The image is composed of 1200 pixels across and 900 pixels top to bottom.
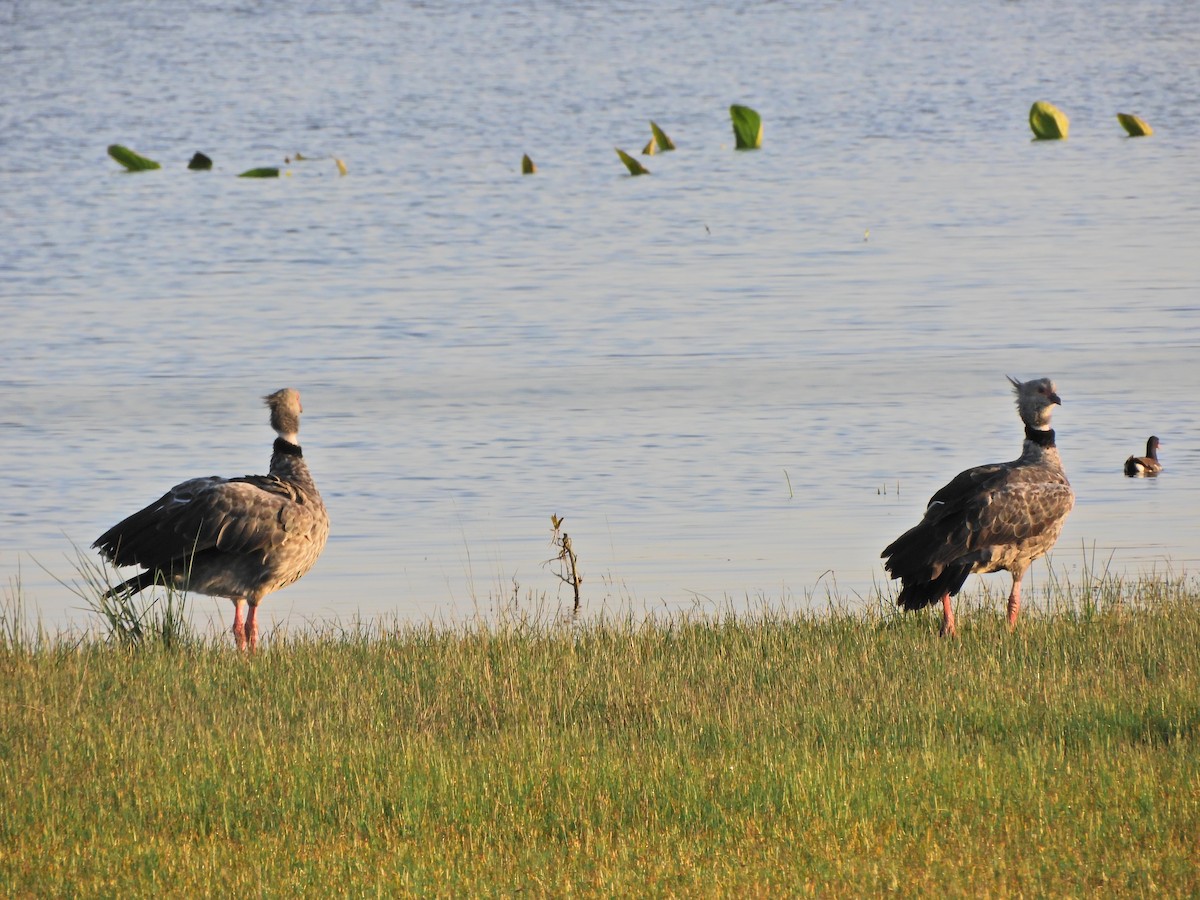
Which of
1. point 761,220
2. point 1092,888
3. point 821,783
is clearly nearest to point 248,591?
point 821,783

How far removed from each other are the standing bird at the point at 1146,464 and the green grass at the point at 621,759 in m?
5.22

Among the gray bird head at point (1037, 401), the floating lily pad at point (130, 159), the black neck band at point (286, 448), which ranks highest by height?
the floating lily pad at point (130, 159)

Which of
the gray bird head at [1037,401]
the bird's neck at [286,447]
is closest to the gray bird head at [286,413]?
the bird's neck at [286,447]

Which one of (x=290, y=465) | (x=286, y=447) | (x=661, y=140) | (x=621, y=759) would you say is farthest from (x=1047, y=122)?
(x=621, y=759)

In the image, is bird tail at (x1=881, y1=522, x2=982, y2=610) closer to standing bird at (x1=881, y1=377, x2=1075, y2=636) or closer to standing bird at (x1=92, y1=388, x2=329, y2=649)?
standing bird at (x1=881, y1=377, x2=1075, y2=636)

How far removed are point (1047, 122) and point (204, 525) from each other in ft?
119

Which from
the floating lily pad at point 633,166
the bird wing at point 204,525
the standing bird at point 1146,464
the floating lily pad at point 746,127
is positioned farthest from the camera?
the floating lily pad at point 746,127

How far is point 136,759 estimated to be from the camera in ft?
31.2

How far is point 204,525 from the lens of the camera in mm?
12039

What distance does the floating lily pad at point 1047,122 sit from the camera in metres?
44.4

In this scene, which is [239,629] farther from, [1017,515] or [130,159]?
[130,159]

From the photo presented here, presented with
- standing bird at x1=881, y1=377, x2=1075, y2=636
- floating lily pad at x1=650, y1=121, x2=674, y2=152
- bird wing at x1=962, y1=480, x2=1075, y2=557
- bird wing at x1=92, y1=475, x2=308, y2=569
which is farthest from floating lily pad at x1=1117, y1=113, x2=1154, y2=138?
bird wing at x1=92, y1=475, x2=308, y2=569

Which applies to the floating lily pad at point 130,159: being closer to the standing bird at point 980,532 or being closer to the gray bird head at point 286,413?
the gray bird head at point 286,413

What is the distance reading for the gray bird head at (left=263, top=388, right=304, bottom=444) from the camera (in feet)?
42.9
